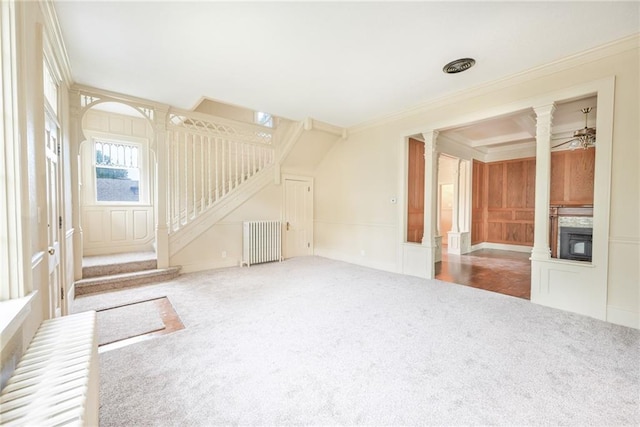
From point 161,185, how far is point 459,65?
189 inches

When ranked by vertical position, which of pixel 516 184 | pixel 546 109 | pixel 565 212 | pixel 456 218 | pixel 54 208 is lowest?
pixel 456 218

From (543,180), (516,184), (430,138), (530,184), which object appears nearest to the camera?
(543,180)

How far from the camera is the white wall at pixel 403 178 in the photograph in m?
2.79

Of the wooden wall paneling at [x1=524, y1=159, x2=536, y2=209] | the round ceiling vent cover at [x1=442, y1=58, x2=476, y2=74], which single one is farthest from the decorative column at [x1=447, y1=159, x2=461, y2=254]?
the round ceiling vent cover at [x1=442, y1=58, x2=476, y2=74]

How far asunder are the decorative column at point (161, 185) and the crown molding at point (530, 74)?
13.1 feet

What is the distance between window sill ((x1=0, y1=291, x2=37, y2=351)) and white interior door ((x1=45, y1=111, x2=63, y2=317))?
1.24m

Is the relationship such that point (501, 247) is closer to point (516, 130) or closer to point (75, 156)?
point (516, 130)

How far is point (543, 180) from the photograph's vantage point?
3371 millimetres

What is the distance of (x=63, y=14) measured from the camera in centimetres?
239

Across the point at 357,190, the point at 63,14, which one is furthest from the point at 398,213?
the point at 63,14

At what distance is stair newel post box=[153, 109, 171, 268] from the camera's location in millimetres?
4516

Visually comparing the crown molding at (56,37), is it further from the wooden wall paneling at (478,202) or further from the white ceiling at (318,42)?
the wooden wall paneling at (478,202)

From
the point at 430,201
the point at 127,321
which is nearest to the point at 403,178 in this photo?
the point at 430,201

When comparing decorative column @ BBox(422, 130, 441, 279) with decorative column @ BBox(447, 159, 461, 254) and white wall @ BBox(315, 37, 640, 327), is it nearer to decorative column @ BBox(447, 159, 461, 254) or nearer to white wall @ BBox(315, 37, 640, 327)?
white wall @ BBox(315, 37, 640, 327)
